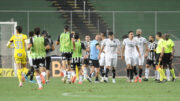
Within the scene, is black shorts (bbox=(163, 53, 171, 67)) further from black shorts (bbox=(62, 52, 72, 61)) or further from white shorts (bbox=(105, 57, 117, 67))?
black shorts (bbox=(62, 52, 72, 61))

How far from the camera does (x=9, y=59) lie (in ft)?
92.4

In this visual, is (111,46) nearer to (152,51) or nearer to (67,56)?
(67,56)

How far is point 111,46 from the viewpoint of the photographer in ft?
70.1

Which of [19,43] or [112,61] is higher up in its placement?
[19,43]

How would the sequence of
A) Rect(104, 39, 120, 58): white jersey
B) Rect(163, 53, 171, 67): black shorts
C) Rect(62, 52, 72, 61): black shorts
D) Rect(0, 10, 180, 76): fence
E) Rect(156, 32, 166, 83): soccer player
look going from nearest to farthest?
Rect(62, 52, 72, 61): black shorts < Rect(156, 32, 166, 83): soccer player < Rect(104, 39, 120, 58): white jersey < Rect(163, 53, 171, 67): black shorts < Rect(0, 10, 180, 76): fence

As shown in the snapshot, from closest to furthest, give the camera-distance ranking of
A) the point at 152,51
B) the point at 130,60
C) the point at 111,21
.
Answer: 1. the point at 130,60
2. the point at 152,51
3. the point at 111,21

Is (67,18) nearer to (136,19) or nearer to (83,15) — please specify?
(83,15)

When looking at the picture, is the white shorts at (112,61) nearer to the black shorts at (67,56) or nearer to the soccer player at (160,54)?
the soccer player at (160,54)

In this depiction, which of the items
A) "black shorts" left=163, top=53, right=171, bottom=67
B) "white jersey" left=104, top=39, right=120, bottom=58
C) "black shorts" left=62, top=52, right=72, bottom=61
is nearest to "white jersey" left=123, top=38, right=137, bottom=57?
"white jersey" left=104, top=39, right=120, bottom=58

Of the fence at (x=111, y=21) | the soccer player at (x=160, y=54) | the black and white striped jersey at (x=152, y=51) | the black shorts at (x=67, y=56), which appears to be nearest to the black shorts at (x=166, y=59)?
the soccer player at (x=160, y=54)

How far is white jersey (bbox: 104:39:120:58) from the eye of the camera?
21281 mm

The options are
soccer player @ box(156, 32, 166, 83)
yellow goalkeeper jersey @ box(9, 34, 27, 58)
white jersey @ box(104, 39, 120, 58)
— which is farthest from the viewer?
white jersey @ box(104, 39, 120, 58)

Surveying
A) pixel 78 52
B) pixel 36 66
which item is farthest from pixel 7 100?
pixel 78 52

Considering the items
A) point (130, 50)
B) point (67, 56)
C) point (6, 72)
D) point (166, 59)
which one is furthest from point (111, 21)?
point (67, 56)
